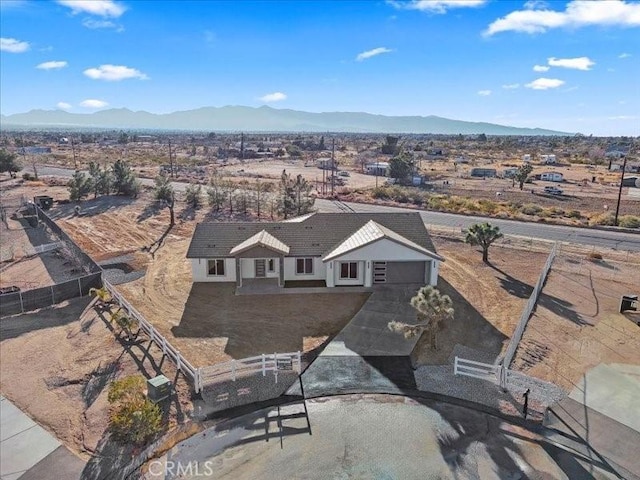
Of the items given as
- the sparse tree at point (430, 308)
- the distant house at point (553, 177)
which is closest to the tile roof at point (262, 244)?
the sparse tree at point (430, 308)

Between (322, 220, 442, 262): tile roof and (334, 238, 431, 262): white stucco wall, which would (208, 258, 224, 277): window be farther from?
(334, 238, 431, 262): white stucco wall

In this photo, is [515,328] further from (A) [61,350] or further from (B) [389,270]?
(A) [61,350]

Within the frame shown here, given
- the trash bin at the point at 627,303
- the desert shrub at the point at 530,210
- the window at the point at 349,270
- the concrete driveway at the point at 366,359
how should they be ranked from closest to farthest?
the concrete driveway at the point at 366,359 → the trash bin at the point at 627,303 → the window at the point at 349,270 → the desert shrub at the point at 530,210

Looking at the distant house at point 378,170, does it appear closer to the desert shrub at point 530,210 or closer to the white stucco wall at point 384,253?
the desert shrub at point 530,210

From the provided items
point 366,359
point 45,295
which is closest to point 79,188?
point 45,295

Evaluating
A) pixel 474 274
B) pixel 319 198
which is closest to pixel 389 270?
pixel 474 274

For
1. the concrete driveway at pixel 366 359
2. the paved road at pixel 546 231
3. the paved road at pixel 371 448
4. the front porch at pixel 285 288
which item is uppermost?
the paved road at pixel 546 231
